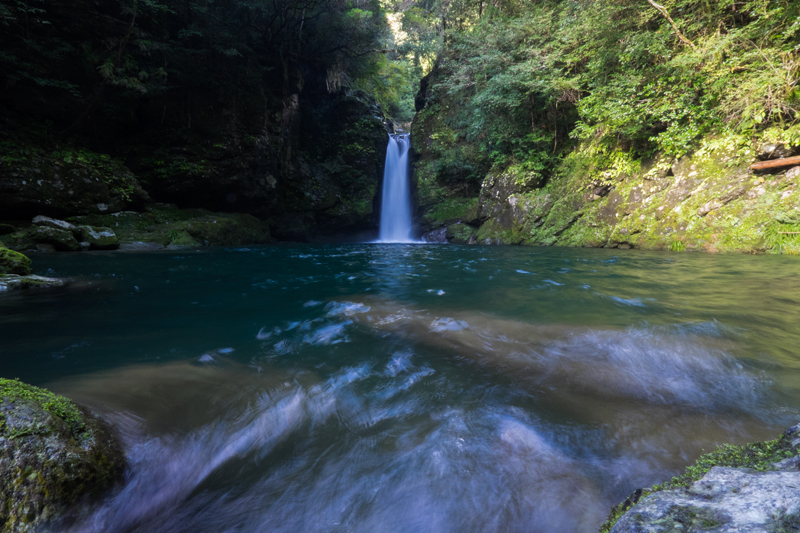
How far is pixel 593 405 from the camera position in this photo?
2152mm

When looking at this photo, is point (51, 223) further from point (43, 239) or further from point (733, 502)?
point (733, 502)

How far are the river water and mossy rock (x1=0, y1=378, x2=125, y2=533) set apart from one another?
0.34ft

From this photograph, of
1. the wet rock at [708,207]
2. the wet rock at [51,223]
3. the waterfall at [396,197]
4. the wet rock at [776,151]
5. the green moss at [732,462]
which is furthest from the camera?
the waterfall at [396,197]

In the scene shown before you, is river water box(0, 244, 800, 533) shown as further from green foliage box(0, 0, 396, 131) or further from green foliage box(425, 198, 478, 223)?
green foliage box(425, 198, 478, 223)

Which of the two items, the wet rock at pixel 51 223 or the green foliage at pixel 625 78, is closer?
the green foliage at pixel 625 78

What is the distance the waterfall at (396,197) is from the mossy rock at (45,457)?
17.4 metres

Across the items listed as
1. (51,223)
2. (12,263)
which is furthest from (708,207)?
(51,223)

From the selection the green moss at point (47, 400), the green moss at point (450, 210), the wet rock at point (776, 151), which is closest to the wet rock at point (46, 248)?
the green moss at point (47, 400)

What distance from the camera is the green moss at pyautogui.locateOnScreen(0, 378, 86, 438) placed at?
4.84 feet

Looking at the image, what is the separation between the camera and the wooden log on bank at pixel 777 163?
24.2 ft

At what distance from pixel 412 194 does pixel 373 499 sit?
18852 millimetres

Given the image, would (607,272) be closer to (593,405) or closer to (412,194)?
(593,405)

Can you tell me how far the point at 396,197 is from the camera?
20.2m

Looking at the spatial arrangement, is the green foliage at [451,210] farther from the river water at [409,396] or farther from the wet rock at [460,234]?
the river water at [409,396]
